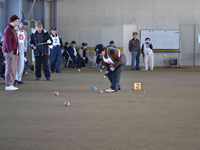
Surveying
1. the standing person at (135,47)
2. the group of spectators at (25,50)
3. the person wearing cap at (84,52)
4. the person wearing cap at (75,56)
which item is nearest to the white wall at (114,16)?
the person wearing cap at (84,52)

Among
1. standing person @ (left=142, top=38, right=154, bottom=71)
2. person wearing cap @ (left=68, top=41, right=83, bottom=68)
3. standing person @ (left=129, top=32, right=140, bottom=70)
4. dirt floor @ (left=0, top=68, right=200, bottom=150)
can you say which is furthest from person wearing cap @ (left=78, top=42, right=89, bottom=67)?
dirt floor @ (left=0, top=68, right=200, bottom=150)

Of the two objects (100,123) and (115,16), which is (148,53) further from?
(100,123)

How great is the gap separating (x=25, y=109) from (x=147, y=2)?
1517 cm

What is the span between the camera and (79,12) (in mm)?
18484

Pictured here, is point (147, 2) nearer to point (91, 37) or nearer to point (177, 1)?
point (177, 1)

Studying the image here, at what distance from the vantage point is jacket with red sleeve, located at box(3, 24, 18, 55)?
696 cm

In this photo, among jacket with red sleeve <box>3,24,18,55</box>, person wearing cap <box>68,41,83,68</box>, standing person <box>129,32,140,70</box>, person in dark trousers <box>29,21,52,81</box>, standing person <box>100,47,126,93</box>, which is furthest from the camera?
person wearing cap <box>68,41,83,68</box>

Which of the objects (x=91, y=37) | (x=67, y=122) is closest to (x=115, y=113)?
(x=67, y=122)

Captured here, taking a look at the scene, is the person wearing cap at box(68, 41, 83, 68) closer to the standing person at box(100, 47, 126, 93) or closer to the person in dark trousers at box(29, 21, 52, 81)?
the person in dark trousers at box(29, 21, 52, 81)

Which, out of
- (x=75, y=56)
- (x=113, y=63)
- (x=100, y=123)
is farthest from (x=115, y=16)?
(x=100, y=123)

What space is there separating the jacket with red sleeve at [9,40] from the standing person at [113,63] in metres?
2.17

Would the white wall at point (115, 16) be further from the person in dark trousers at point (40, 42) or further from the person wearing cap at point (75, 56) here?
the person in dark trousers at point (40, 42)

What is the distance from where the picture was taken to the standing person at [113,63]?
641 cm

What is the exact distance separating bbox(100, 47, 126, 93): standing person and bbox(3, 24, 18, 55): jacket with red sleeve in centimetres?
217
